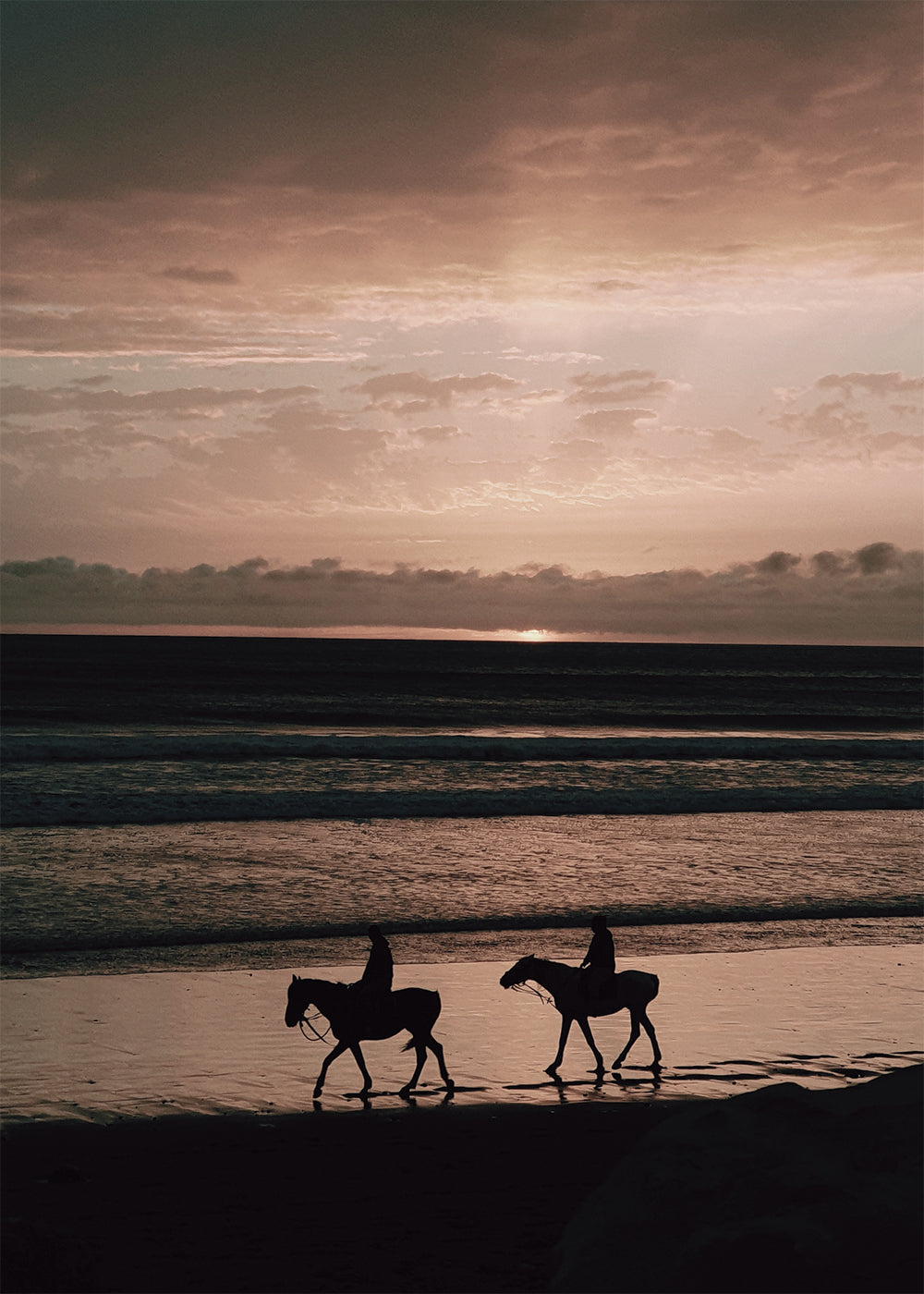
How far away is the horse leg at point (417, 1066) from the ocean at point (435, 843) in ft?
14.1

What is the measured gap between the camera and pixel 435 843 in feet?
76.7

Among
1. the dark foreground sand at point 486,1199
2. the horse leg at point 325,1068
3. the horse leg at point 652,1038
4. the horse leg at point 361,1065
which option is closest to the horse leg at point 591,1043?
the horse leg at point 652,1038

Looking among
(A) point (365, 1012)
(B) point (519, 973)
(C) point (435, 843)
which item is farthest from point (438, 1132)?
(C) point (435, 843)

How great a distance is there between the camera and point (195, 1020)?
11.9 meters

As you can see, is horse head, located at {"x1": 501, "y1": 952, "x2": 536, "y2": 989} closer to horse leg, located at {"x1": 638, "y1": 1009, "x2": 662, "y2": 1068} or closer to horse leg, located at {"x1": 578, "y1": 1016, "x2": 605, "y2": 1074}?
horse leg, located at {"x1": 578, "y1": 1016, "x2": 605, "y2": 1074}

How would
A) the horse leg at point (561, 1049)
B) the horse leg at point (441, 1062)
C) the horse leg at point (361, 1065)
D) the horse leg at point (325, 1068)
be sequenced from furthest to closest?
the horse leg at point (561, 1049), the horse leg at point (361, 1065), the horse leg at point (441, 1062), the horse leg at point (325, 1068)

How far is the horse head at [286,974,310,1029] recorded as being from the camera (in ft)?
34.0

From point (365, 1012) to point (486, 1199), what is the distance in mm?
2564

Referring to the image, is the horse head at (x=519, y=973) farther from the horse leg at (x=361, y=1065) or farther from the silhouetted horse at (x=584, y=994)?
the horse leg at (x=361, y=1065)

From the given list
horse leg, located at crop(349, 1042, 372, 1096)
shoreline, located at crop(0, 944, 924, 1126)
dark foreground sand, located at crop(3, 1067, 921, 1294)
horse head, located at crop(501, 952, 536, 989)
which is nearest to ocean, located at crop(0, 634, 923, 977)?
shoreline, located at crop(0, 944, 924, 1126)

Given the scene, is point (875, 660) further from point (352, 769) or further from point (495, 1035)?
point (495, 1035)

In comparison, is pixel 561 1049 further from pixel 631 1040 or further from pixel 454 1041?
pixel 454 1041

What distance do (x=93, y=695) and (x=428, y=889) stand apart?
188 feet

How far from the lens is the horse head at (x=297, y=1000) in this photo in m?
10.4
